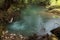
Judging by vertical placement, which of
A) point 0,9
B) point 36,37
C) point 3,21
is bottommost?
point 36,37

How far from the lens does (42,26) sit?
11.8 meters

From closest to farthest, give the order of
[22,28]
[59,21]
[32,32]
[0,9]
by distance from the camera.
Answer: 1. [32,32]
2. [22,28]
3. [59,21]
4. [0,9]

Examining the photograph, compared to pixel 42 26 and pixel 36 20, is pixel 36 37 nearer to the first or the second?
pixel 42 26

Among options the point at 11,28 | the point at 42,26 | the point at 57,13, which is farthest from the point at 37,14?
the point at 11,28

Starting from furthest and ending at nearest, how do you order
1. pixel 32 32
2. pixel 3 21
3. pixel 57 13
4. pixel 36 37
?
pixel 57 13 → pixel 3 21 → pixel 32 32 → pixel 36 37

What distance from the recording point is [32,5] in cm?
2008

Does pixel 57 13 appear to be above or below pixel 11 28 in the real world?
above

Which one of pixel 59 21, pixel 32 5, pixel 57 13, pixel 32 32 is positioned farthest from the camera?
pixel 32 5

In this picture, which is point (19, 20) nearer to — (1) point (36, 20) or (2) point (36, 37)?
(1) point (36, 20)

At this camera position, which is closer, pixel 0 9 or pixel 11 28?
pixel 11 28

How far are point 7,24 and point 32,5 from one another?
8690mm

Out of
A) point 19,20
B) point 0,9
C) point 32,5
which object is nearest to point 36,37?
point 19,20

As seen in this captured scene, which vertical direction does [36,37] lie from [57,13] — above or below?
below

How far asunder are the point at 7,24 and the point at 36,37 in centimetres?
350
